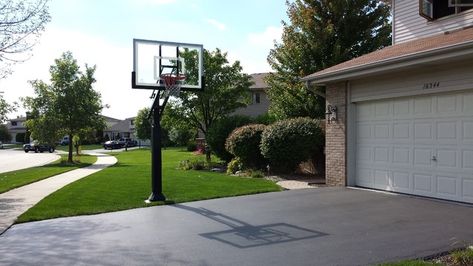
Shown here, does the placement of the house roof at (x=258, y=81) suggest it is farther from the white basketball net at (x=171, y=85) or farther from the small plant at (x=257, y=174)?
the white basketball net at (x=171, y=85)

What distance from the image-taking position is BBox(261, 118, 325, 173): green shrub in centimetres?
1720

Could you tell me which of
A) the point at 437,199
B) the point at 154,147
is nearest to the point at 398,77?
the point at 437,199

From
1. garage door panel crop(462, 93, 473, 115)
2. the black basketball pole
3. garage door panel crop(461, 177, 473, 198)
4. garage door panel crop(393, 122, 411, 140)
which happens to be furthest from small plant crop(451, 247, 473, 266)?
the black basketball pole

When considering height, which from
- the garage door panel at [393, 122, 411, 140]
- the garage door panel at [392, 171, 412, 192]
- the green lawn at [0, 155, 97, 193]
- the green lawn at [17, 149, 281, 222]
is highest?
the garage door panel at [393, 122, 411, 140]

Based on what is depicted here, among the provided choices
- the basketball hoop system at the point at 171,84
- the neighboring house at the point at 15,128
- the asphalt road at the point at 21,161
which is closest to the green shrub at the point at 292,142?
the basketball hoop system at the point at 171,84

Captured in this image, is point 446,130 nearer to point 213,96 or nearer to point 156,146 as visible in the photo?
point 156,146

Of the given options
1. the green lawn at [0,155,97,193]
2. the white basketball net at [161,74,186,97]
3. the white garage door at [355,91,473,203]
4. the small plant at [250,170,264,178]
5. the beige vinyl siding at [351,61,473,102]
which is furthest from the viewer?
the small plant at [250,170,264,178]

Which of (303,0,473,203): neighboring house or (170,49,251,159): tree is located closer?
(303,0,473,203): neighboring house

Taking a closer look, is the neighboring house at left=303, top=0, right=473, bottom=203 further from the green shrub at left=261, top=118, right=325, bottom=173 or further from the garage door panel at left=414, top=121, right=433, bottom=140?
the green shrub at left=261, top=118, right=325, bottom=173

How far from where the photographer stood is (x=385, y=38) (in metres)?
23.8

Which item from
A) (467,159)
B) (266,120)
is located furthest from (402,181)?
(266,120)

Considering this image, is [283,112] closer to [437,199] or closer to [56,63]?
[437,199]

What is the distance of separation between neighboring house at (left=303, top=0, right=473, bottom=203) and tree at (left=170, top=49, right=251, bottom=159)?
16453 mm

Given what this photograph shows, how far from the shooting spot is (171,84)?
12859 millimetres
